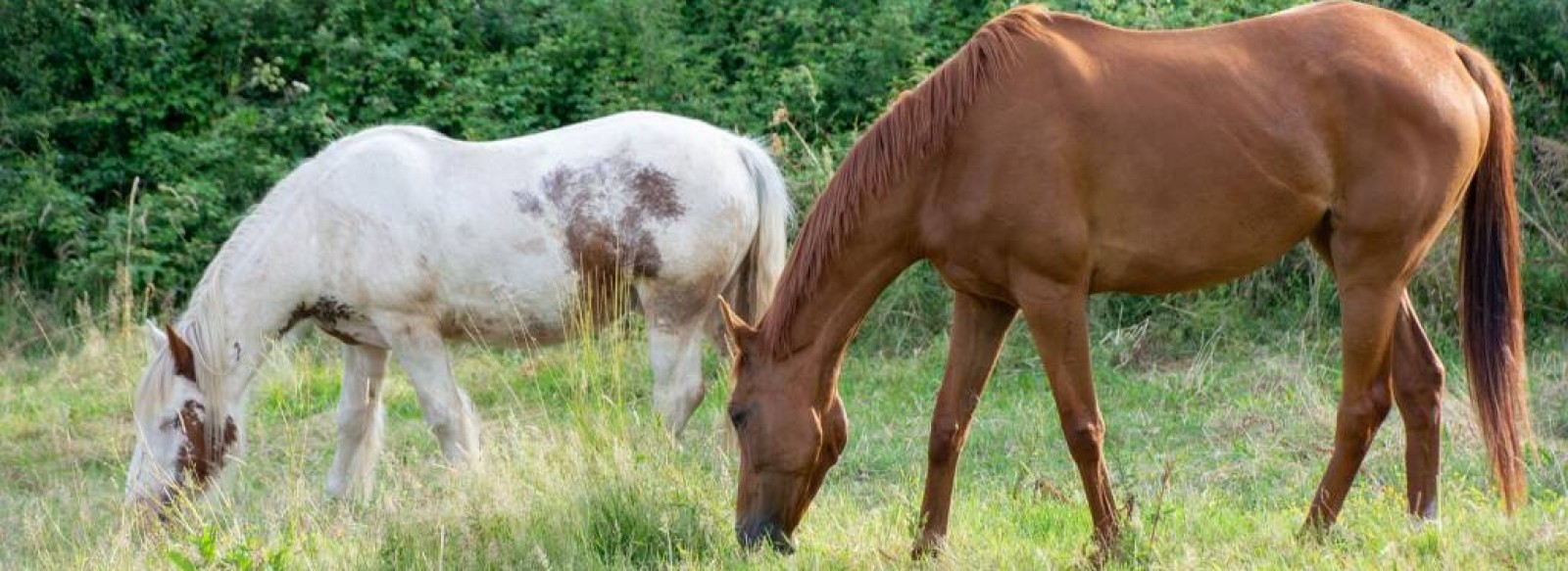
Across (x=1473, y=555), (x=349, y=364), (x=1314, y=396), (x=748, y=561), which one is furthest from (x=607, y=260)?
(x=1473, y=555)

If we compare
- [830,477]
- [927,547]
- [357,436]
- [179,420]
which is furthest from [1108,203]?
[179,420]

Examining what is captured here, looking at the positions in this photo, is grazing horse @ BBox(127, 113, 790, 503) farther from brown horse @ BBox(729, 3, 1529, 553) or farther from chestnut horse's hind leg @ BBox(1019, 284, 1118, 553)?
chestnut horse's hind leg @ BBox(1019, 284, 1118, 553)

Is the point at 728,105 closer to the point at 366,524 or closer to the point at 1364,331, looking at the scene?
the point at 366,524

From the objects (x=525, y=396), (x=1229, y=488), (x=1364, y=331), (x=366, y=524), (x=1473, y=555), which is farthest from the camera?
(x=525, y=396)

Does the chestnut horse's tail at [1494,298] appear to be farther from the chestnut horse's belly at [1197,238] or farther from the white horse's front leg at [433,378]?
the white horse's front leg at [433,378]

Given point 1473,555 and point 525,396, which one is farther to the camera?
point 525,396

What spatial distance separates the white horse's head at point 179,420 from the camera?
6.38 meters

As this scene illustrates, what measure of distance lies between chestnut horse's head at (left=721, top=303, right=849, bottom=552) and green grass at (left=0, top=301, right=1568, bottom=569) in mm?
123

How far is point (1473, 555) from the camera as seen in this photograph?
4383 millimetres

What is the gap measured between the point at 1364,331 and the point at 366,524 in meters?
3.11

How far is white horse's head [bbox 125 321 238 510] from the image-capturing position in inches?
251

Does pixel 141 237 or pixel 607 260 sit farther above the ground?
pixel 607 260

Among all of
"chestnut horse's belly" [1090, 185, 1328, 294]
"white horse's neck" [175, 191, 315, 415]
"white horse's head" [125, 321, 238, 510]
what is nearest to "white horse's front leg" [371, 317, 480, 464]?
"white horse's neck" [175, 191, 315, 415]

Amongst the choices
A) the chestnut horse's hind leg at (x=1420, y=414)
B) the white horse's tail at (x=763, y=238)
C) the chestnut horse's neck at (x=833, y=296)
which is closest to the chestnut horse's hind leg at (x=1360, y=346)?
the chestnut horse's hind leg at (x=1420, y=414)
